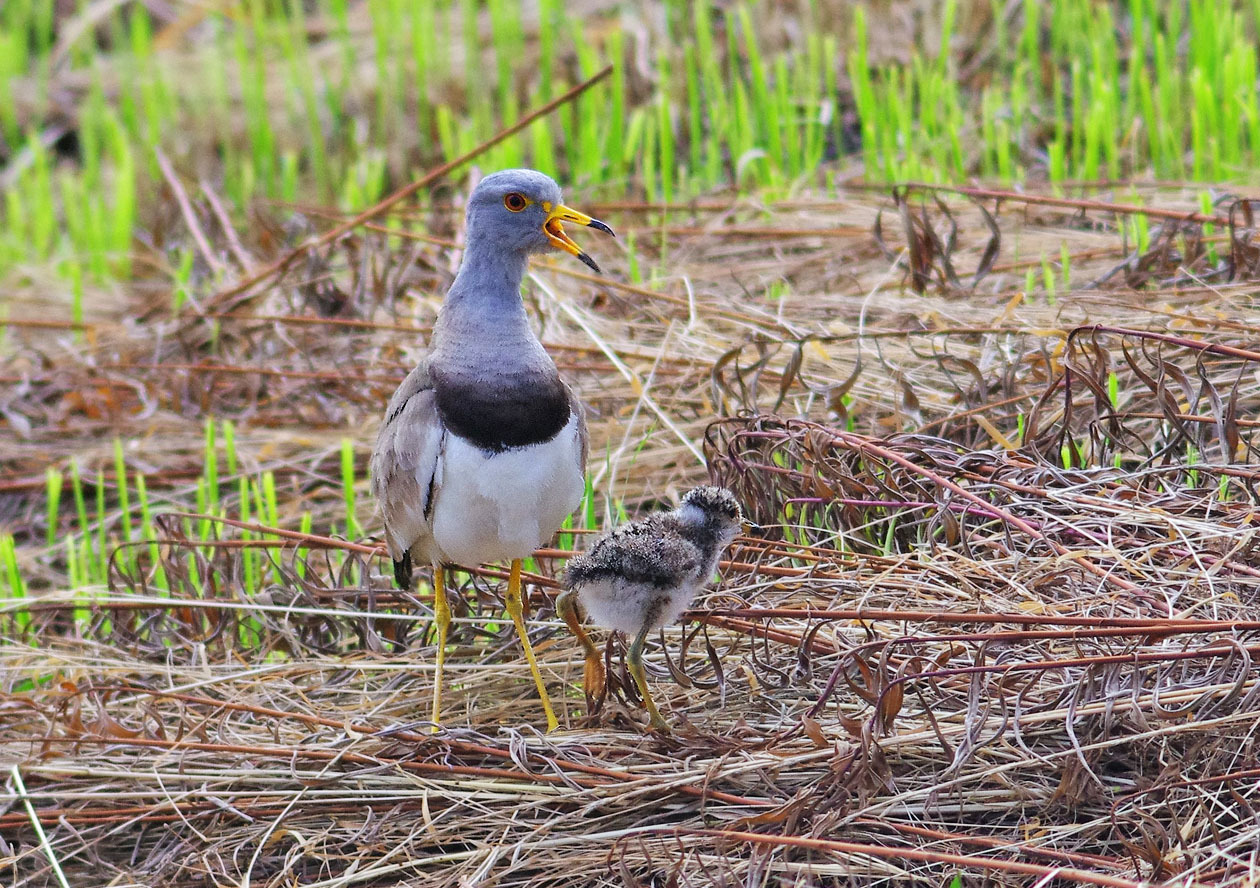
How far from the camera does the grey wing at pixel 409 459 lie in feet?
12.4

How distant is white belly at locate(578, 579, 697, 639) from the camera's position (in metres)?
3.53

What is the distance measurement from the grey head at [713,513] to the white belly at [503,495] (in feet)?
1.04

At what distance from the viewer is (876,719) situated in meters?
3.16

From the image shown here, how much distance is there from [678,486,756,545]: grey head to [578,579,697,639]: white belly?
0.16 meters

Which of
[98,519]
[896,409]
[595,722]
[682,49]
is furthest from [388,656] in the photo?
[682,49]

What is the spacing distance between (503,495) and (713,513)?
1.68 ft

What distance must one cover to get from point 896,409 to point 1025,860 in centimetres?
190

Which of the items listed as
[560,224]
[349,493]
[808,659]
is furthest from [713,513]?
[349,493]

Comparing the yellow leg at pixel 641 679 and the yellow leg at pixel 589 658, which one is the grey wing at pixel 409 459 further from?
the yellow leg at pixel 641 679

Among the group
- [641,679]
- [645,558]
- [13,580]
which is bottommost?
[13,580]

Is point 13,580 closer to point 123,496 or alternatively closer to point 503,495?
point 123,496

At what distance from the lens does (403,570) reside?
14.0ft

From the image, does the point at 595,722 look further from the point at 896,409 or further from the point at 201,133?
the point at 201,133

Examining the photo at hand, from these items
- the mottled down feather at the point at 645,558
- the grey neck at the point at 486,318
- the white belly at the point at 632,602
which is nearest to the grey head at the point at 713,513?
the mottled down feather at the point at 645,558
